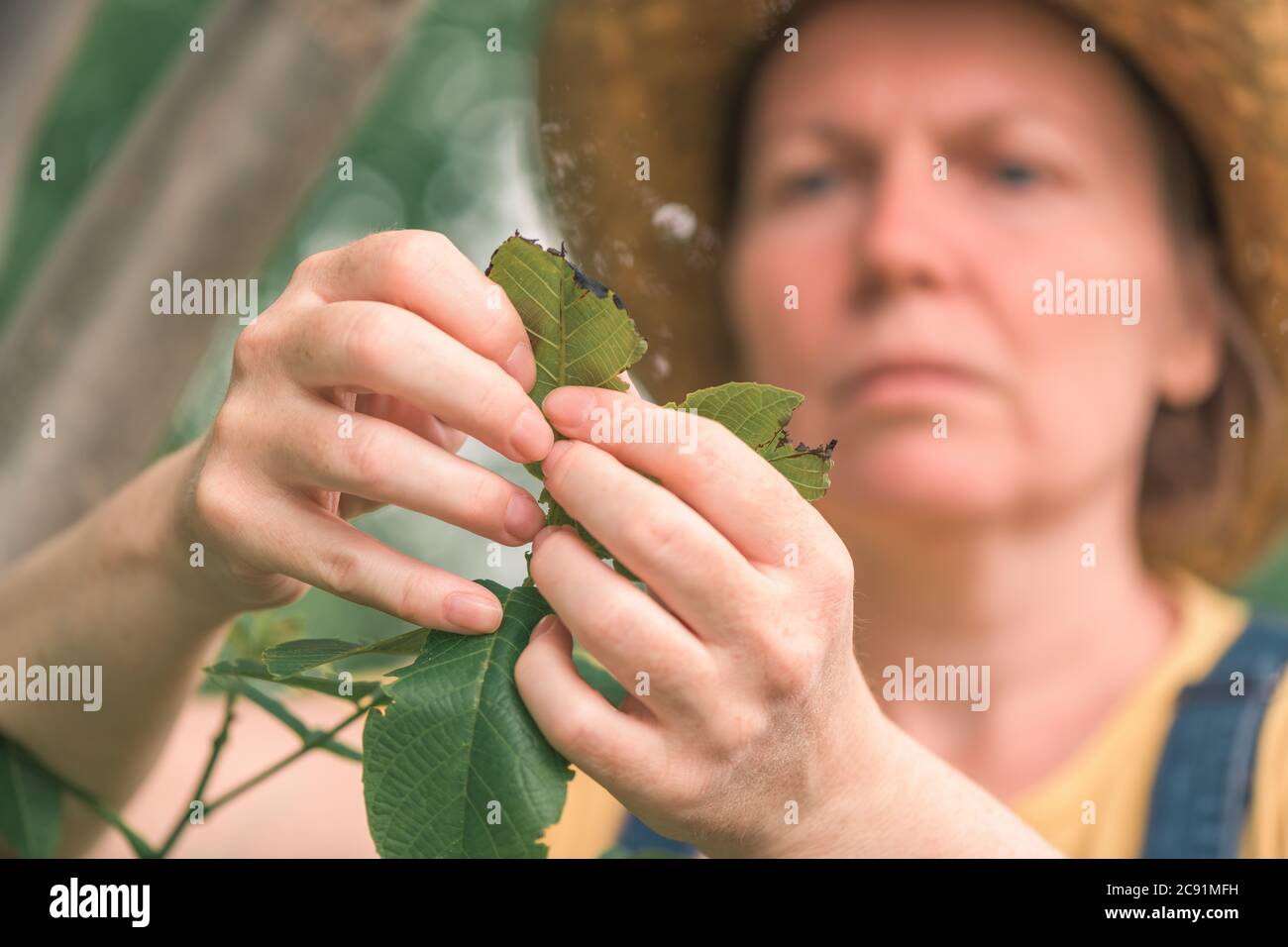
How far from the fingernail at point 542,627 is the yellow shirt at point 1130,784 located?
0.81 metres

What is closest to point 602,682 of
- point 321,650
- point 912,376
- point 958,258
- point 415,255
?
point 321,650

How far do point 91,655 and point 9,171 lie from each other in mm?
696

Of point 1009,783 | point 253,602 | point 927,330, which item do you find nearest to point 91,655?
point 253,602

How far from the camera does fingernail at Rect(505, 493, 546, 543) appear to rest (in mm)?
659

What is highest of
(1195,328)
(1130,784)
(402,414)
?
(1195,328)

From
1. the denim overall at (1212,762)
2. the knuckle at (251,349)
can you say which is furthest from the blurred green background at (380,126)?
the knuckle at (251,349)

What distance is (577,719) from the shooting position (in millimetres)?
595

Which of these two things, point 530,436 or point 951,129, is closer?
point 530,436

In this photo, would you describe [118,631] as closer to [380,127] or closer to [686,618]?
[686,618]

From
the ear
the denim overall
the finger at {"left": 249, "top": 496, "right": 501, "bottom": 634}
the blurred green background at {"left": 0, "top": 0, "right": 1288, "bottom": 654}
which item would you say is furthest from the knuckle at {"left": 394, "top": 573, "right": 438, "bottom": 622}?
the blurred green background at {"left": 0, "top": 0, "right": 1288, "bottom": 654}

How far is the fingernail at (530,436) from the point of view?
2.09 ft

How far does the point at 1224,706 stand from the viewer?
1.47 meters

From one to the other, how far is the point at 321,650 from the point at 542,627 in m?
0.12

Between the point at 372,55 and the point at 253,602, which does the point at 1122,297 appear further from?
the point at 253,602
